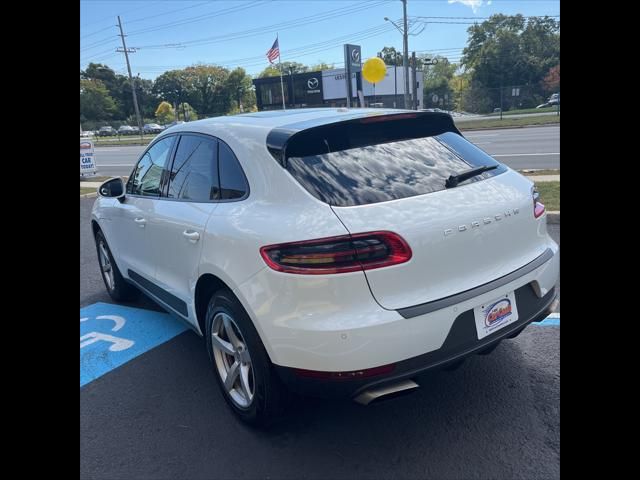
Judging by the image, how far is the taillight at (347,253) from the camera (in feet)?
7.23

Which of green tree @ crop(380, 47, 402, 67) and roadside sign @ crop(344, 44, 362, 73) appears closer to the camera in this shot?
roadside sign @ crop(344, 44, 362, 73)

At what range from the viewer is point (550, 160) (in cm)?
1346

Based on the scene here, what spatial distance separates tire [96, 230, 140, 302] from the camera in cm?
487

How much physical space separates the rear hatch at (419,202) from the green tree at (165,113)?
253 ft

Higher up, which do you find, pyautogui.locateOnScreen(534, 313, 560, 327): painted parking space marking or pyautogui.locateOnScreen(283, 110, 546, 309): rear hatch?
pyautogui.locateOnScreen(283, 110, 546, 309): rear hatch

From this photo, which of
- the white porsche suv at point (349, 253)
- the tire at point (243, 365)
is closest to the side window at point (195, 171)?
the white porsche suv at point (349, 253)

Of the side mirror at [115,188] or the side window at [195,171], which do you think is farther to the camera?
the side mirror at [115,188]

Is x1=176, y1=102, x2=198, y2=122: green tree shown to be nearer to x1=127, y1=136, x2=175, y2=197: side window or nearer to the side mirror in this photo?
the side mirror

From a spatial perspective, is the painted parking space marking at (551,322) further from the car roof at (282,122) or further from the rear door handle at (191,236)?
the rear door handle at (191,236)

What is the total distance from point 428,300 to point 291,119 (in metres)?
1.40

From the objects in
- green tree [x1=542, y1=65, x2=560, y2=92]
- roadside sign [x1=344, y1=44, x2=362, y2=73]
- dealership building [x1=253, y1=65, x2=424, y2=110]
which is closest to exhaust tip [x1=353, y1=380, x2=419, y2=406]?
roadside sign [x1=344, y1=44, x2=362, y2=73]

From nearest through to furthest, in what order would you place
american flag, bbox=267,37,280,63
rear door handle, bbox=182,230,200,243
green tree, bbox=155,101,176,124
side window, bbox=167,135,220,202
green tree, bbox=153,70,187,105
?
rear door handle, bbox=182,230,200,243
side window, bbox=167,135,220,202
american flag, bbox=267,37,280,63
green tree, bbox=155,101,176,124
green tree, bbox=153,70,187,105

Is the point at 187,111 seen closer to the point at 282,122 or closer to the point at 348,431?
the point at 282,122

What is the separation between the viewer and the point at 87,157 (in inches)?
698
